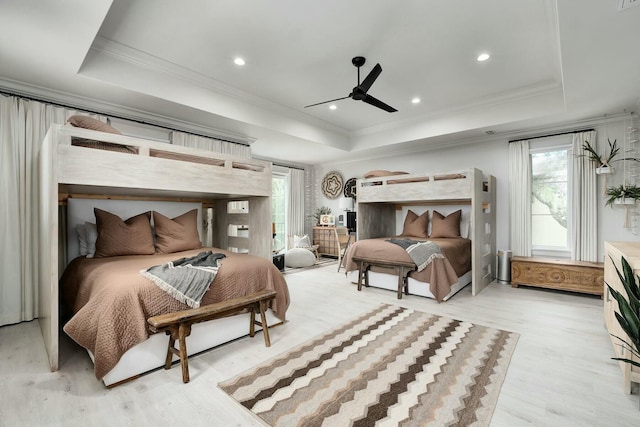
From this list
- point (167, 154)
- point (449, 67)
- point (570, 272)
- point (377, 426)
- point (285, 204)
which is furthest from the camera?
point (285, 204)

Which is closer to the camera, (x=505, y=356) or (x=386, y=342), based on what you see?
(x=505, y=356)

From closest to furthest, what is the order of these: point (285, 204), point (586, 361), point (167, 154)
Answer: point (586, 361) < point (167, 154) < point (285, 204)

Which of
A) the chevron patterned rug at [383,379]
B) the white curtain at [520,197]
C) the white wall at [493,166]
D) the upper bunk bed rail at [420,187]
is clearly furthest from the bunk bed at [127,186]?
the white curtain at [520,197]

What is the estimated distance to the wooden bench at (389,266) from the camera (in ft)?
12.4

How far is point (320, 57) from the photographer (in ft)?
10.0

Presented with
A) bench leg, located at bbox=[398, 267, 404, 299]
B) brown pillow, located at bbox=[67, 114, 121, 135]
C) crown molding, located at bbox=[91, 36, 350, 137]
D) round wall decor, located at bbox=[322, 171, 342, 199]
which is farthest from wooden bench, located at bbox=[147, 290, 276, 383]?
round wall decor, located at bbox=[322, 171, 342, 199]

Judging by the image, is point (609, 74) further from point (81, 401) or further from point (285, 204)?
point (285, 204)

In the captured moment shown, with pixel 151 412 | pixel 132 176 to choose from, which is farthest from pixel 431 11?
pixel 151 412

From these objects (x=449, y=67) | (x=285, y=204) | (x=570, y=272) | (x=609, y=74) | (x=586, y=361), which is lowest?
(x=586, y=361)

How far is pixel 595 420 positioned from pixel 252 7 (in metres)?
3.53

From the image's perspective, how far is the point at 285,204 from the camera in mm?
6805

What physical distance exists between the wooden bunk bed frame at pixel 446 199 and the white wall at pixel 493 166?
0.54 feet

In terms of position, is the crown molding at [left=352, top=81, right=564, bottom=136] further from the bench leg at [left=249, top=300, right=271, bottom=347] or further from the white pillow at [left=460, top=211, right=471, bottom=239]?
the bench leg at [left=249, top=300, right=271, bottom=347]

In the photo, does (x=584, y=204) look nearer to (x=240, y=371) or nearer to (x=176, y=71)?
(x=240, y=371)
